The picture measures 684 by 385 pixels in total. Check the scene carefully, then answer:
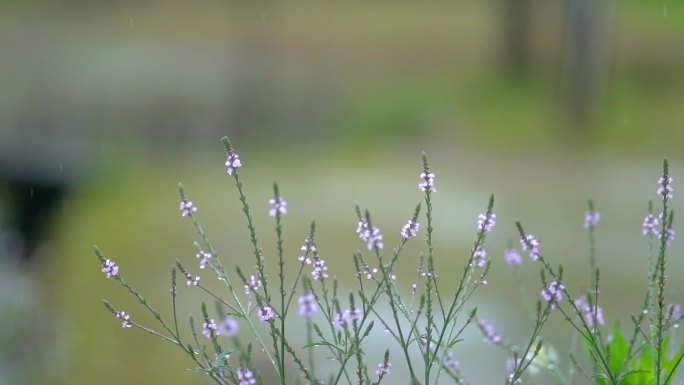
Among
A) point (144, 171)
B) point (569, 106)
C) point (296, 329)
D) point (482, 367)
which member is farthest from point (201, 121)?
point (482, 367)

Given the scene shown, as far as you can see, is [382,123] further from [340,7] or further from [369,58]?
[340,7]

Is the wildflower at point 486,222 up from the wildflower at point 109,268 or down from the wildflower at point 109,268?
up

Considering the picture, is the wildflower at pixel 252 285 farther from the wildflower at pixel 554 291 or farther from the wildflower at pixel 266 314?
the wildflower at pixel 554 291

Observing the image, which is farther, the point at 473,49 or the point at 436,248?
the point at 473,49

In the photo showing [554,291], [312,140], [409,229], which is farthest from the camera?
[312,140]

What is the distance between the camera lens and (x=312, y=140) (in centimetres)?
1060

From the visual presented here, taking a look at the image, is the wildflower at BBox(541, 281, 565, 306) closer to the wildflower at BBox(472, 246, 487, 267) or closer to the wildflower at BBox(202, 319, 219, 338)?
the wildflower at BBox(472, 246, 487, 267)

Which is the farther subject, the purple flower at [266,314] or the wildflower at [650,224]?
the wildflower at [650,224]

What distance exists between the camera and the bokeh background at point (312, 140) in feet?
19.0

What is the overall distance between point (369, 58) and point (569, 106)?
12.9 ft

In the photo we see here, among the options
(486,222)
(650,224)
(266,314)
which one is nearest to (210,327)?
(266,314)

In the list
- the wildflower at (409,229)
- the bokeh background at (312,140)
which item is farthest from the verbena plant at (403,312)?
the bokeh background at (312,140)

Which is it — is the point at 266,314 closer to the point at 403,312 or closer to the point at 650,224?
the point at 403,312

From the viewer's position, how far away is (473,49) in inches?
505
